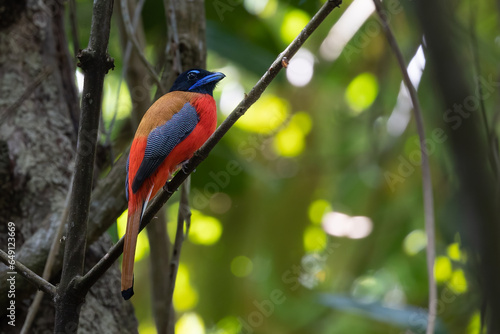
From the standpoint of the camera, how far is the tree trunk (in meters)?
2.72

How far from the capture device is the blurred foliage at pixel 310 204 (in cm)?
431

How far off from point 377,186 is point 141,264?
7.45 feet

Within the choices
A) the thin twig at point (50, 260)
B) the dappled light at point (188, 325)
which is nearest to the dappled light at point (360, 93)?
the dappled light at point (188, 325)

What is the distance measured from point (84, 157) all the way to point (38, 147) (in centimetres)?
144

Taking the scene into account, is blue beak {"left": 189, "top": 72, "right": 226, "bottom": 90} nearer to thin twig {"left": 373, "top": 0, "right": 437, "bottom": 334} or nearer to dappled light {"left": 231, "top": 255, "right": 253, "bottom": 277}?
thin twig {"left": 373, "top": 0, "right": 437, "bottom": 334}

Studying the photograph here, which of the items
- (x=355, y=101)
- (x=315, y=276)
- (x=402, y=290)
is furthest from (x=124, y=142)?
(x=355, y=101)

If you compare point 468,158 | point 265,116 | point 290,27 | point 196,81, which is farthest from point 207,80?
point 468,158

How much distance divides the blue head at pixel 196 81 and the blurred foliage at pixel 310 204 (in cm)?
74

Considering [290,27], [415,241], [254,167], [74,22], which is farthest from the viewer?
[290,27]

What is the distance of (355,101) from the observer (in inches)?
255

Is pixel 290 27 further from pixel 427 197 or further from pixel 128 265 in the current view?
pixel 128 265

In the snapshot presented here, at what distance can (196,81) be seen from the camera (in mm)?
3471

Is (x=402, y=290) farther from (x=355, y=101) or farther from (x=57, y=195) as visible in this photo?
(x=57, y=195)

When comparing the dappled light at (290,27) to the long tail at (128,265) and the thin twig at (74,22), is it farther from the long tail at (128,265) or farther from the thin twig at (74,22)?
the long tail at (128,265)
